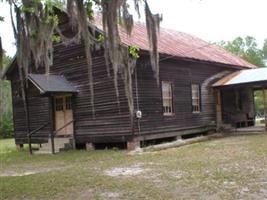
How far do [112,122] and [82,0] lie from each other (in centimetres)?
893

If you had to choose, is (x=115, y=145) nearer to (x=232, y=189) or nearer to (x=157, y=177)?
(x=157, y=177)

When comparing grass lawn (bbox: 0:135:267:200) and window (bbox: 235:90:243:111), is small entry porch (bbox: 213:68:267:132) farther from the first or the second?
grass lawn (bbox: 0:135:267:200)

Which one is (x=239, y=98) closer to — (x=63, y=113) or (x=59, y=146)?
(x=63, y=113)

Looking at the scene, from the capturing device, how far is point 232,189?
331 inches

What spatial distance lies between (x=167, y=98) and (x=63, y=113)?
15.1ft

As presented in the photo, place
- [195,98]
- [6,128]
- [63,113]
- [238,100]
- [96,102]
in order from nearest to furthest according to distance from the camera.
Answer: [96,102], [63,113], [195,98], [238,100], [6,128]

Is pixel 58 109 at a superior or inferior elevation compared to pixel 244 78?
inferior

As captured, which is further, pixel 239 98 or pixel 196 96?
pixel 239 98

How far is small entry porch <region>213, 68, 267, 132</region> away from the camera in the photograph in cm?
2242

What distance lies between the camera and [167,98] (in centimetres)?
2023

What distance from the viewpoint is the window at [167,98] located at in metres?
20.0

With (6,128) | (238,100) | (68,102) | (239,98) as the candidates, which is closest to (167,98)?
(68,102)

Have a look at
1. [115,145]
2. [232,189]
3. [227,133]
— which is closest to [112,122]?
[115,145]

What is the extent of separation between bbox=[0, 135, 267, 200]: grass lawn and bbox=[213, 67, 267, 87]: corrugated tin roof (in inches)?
250
